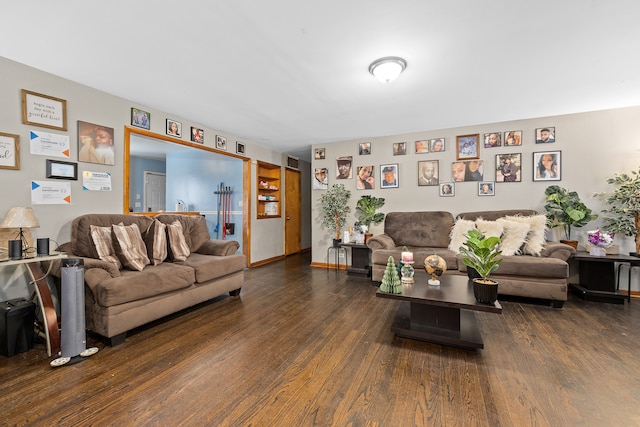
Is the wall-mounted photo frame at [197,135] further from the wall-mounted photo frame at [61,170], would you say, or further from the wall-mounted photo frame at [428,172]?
the wall-mounted photo frame at [428,172]

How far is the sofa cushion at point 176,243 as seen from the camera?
309 centimetres

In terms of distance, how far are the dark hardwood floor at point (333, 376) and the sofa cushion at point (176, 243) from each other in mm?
703

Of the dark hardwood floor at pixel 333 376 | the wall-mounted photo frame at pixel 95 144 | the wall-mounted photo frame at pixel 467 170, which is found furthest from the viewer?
the wall-mounted photo frame at pixel 467 170

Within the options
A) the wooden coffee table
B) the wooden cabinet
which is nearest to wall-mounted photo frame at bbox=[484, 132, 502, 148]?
the wooden coffee table

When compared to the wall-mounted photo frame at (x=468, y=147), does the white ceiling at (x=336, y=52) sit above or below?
above

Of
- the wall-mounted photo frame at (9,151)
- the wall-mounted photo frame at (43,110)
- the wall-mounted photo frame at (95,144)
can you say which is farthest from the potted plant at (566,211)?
the wall-mounted photo frame at (9,151)

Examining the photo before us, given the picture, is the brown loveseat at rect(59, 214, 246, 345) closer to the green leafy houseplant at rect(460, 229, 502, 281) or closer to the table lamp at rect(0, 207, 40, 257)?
the table lamp at rect(0, 207, 40, 257)

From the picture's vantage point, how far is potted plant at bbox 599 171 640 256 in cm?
322

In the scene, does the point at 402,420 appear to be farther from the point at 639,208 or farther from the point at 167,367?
the point at 639,208

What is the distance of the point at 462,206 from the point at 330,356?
3396mm

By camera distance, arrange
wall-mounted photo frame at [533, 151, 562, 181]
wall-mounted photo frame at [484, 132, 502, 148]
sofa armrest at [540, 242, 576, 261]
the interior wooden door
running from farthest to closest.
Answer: the interior wooden door, wall-mounted photo frame at [484, 132, 502, 148], wall-mounted photo frame at [533, 151, 562, 181], sofa armrest at [540, 242, 576, 261]

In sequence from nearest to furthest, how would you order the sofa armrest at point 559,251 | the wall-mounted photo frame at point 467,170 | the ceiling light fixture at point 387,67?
the ceiling light fixture at point 387,67
the sofa armrest at point 559,251
the wall-mounted photo frame at point 467,170

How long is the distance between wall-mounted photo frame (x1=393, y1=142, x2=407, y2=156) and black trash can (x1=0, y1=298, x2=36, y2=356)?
481 cm

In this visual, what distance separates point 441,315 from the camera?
2.27 m
